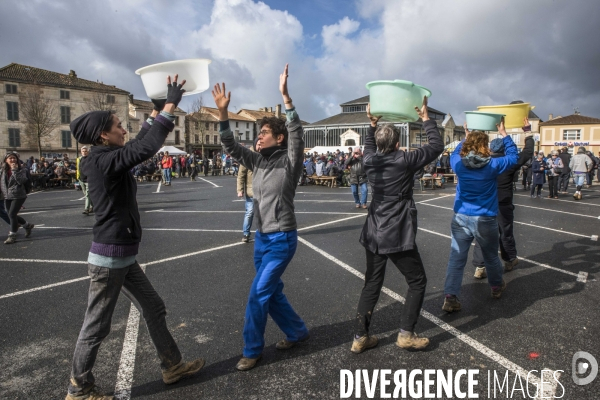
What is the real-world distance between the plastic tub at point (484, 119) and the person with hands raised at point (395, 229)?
142 cm

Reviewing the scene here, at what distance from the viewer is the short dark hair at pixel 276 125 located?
309 centimetres

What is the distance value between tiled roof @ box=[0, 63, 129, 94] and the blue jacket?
185 ft

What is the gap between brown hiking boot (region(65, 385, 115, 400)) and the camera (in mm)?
2506

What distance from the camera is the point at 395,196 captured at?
3.19m

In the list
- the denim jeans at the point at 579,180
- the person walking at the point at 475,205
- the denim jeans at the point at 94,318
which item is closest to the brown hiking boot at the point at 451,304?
the person walking at the point at 475,205

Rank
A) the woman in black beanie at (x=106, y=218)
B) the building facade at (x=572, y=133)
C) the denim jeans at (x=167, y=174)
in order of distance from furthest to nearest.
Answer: the building facade at (x=572, y=133)
the denim jeans at (x=167, y=174)
the woman in black beanie at (x=106, y=218)

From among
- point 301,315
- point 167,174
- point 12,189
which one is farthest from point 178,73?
point 167,174

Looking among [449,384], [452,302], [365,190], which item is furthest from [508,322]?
[365,190]

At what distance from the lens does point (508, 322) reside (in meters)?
3.76

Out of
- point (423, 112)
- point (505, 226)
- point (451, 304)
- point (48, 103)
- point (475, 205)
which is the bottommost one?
point (451, 304)

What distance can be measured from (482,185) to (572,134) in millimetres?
73536

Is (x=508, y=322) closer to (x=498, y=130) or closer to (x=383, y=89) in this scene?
(x=498, y=130)

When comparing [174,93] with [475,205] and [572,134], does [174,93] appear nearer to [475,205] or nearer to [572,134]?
[475,205]

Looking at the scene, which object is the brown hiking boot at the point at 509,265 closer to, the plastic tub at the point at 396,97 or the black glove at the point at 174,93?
the plastic tub at the point at 396,97
